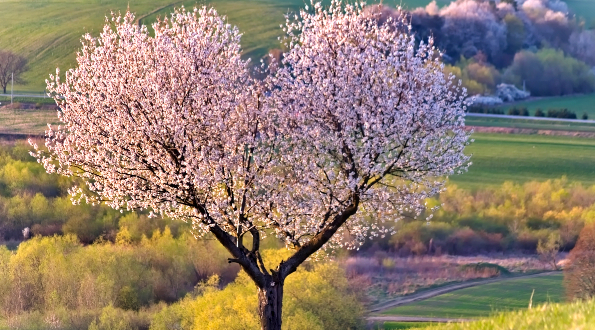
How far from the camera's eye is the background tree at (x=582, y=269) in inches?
1887

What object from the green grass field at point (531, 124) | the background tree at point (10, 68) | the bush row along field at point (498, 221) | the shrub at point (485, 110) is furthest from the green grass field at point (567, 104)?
the background tree at point (10, 68)

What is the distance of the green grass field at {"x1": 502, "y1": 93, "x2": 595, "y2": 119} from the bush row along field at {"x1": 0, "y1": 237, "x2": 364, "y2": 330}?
60.4 m

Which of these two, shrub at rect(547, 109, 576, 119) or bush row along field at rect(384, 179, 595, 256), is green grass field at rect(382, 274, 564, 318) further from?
shrub at rect(547, 109, 576, 119)

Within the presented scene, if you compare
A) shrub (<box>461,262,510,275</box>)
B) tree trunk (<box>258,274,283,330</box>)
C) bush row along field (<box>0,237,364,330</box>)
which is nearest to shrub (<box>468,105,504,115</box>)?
shrub (<box>461,262,510,275</box>)

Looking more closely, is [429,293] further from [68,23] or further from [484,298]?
[68,23]

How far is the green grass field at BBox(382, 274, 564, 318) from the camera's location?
176 ft

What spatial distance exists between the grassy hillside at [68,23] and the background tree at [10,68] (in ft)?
3.95

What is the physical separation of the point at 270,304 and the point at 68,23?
302 feet

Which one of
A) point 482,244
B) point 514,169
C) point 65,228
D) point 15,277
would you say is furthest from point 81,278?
point 514,169

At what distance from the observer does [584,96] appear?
120 metres

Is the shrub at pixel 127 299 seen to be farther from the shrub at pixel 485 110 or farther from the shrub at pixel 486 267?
the shrub at pixel 485 110

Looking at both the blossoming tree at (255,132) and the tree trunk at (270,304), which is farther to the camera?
the tree trunk at (270,304)

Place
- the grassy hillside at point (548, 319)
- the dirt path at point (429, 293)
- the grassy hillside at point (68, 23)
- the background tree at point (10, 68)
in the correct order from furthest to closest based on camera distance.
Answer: the grassy hillside at point (68, 23) → the background tree at point (10, 68) → the dirt path at point (429, 293) → the grassy hillside at point (548, 319)

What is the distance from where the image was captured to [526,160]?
8675 centimetres
